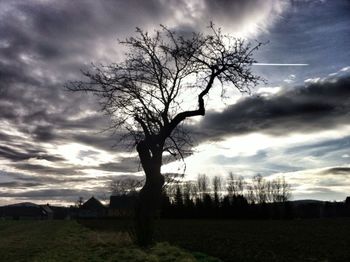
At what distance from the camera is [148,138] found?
21.4 meters

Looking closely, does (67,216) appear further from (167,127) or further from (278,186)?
(167,127)

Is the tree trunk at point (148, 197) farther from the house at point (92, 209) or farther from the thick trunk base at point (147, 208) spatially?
the house at point (92, 209)

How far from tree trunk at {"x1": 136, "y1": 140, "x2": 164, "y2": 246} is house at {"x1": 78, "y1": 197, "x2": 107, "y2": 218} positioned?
127m

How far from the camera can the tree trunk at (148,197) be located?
21.0m

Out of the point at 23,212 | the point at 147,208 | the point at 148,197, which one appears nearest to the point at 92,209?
the point at 23,212

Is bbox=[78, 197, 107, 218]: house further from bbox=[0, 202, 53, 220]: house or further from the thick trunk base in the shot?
the thick trunk base

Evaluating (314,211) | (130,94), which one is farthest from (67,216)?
(130,94)

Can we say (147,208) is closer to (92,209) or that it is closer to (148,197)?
(148,197)

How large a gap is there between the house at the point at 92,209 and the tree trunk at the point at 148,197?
5005 inches

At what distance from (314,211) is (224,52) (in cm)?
9043

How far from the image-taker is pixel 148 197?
69.6ft

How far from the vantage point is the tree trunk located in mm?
21047

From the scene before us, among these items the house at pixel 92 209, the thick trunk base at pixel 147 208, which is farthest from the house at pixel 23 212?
the thick trunk base at pixel 147 208

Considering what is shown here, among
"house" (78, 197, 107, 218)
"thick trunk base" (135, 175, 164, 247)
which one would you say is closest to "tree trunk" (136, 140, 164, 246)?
"thick trunk base" (135, 175, 164, 247)
